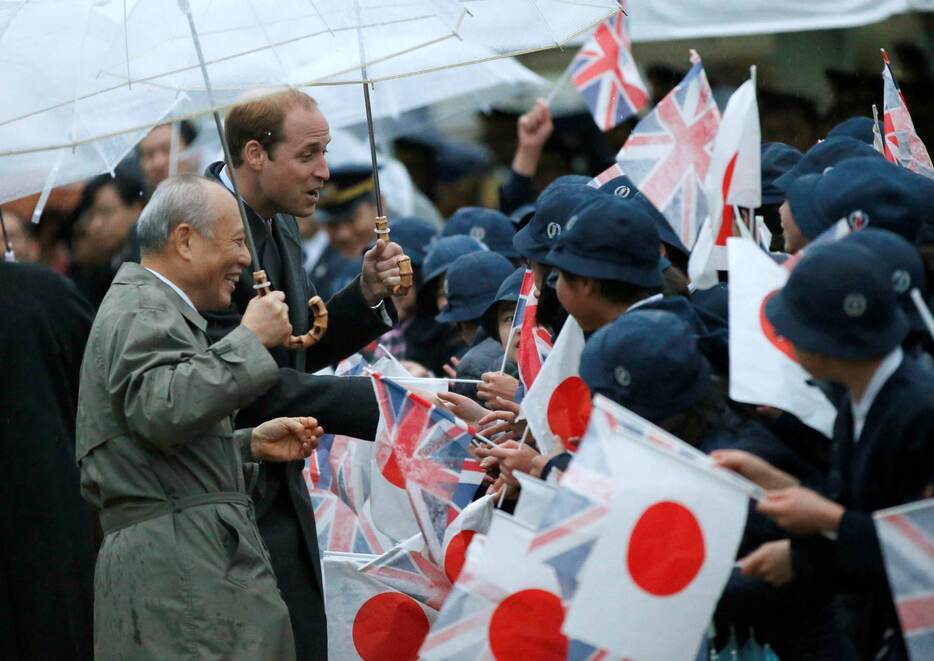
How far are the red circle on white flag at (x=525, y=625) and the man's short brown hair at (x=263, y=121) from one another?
6.45 feet

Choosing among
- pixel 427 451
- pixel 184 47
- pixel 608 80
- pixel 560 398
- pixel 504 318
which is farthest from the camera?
pixel 608 80

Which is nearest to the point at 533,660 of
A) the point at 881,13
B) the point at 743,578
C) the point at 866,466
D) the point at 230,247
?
the point at 743,578

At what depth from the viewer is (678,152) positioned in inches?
215

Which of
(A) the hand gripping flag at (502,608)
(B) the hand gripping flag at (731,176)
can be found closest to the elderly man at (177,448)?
(A) the hand gripping flag at (502,608)

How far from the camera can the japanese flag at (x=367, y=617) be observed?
207 inches

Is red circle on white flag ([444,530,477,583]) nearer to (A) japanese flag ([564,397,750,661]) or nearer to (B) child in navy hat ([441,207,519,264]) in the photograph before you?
(A) japanese flag ([564,397,750,661])

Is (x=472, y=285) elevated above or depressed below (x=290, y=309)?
below

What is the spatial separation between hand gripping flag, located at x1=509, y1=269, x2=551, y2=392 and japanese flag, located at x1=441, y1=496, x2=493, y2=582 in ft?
1.35

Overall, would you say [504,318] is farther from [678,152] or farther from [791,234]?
[791,234]

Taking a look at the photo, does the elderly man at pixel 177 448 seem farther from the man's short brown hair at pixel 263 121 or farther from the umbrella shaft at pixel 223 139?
the man's short brown hair at pixel 263 121

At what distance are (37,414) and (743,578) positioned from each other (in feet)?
10.1

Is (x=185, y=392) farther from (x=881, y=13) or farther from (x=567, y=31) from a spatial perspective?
(x=881, y=13)

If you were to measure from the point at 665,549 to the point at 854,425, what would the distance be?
55 centimetres

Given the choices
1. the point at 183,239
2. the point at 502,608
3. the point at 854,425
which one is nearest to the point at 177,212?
the point at 183,239
